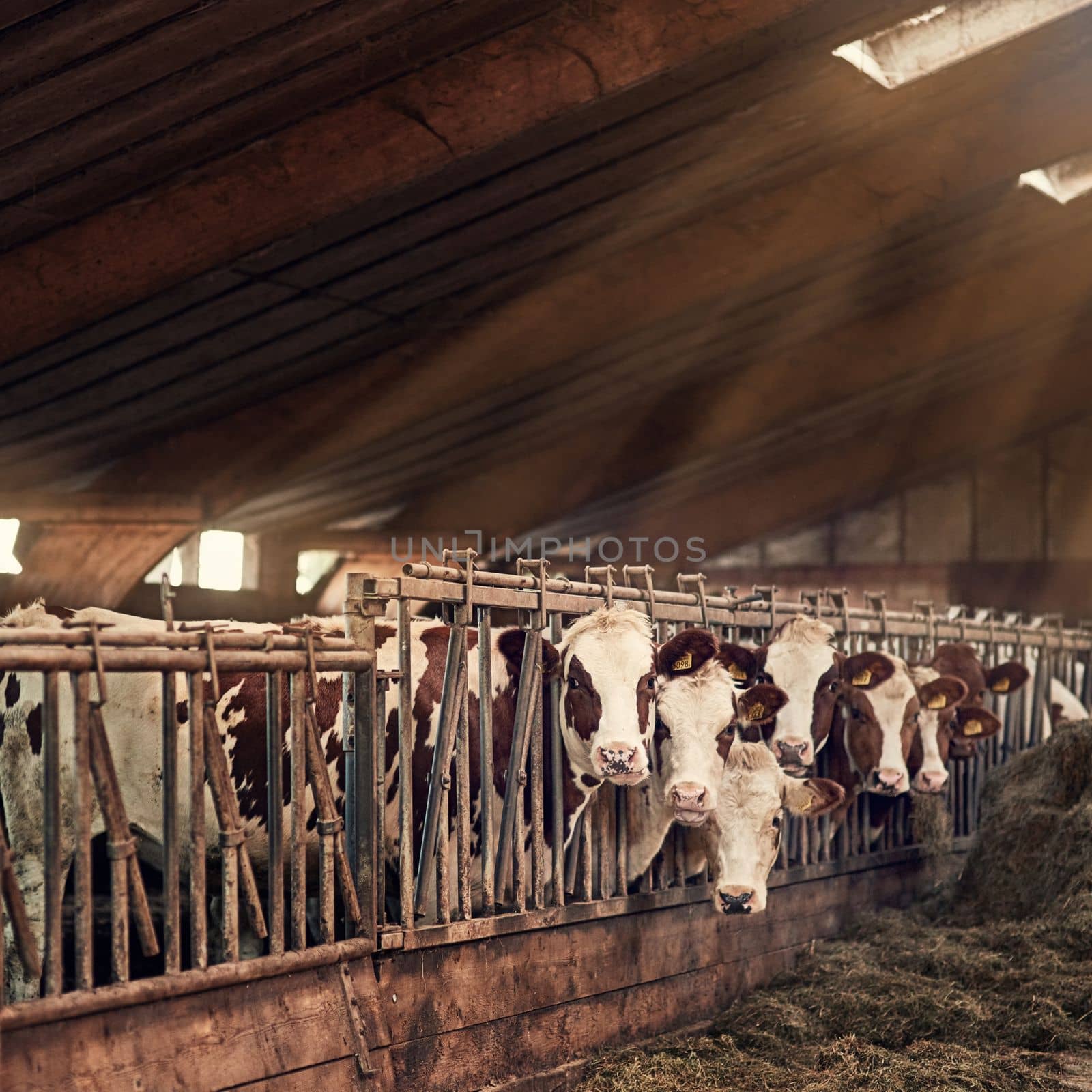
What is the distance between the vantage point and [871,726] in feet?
22.4

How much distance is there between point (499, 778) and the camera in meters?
5.06

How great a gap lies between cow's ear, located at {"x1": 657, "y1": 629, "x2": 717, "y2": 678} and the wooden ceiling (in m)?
3.00

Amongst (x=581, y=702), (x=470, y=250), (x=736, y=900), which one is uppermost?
(x=470, y=250)

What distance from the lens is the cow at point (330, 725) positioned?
483 centimetres

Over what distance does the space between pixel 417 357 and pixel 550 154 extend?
279cm

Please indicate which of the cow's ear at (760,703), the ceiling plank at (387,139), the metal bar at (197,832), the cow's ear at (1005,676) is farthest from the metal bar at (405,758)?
the cow's ear at (1005,676)

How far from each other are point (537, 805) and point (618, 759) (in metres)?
0.57

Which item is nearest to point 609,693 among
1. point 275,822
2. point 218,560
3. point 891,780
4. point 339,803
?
point 339,803

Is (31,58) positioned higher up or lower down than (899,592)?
higher up

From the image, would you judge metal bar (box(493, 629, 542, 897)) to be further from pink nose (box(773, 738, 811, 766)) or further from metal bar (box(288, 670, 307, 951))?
pink nose (box(773, 738, 811, 766))

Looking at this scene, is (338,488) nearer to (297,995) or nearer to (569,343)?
(569,343)

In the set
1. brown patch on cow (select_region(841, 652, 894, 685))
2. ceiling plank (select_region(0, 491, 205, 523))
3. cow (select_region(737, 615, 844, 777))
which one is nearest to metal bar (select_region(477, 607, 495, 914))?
cow (select_region(737, 615, 844, 777))

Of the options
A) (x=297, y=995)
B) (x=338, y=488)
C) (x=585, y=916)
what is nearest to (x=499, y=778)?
(x=585, y=916)

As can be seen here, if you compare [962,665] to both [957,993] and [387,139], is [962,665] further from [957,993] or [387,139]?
[387,139]
